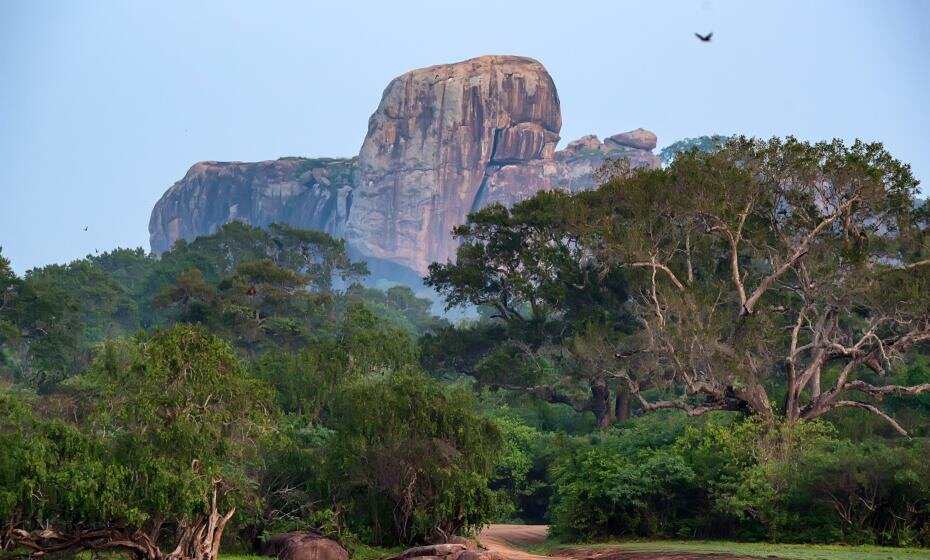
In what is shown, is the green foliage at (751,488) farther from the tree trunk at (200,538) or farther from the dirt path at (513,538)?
the tree trunk at (200,538)

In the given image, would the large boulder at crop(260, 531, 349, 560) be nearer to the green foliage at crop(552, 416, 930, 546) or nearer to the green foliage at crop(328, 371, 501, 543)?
the green foliage at crop(328, 371, 501, 543)

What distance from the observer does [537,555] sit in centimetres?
2884

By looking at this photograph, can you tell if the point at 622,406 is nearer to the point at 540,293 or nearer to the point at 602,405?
the point at 602,405

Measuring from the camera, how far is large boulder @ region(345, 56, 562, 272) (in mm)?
144375

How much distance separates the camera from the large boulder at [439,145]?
144375 mm

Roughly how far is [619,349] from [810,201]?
785 cm

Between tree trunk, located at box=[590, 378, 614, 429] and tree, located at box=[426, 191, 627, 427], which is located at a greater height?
tree, located at box=[426, 191, 627, 427]

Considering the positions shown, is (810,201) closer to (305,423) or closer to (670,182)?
(670,182)

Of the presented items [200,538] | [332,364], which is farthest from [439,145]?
[200,538]

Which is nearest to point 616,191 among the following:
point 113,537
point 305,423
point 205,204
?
point 305,423

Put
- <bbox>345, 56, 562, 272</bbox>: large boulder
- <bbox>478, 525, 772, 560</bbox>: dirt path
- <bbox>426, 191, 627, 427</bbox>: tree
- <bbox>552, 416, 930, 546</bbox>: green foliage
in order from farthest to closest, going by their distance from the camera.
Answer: <bbox>345, 56, 562, 272</bbox>: large boulder → <bbox>426, 191, 627, 427</bbox>: tree → <bbox>552, 416, 930, 546</bbox>: green foliage → <bbox>478, 525, 772, 560</bbox>: dirt path

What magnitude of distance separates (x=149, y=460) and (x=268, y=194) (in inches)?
5623

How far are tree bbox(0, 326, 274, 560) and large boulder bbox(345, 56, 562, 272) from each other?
12117cm

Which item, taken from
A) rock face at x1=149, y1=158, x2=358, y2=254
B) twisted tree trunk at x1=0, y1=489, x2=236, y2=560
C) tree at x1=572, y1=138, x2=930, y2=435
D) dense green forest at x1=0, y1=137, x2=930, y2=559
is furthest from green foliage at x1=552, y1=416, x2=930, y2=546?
rock face at x1=149, y1=158, x2=358, y2=254
